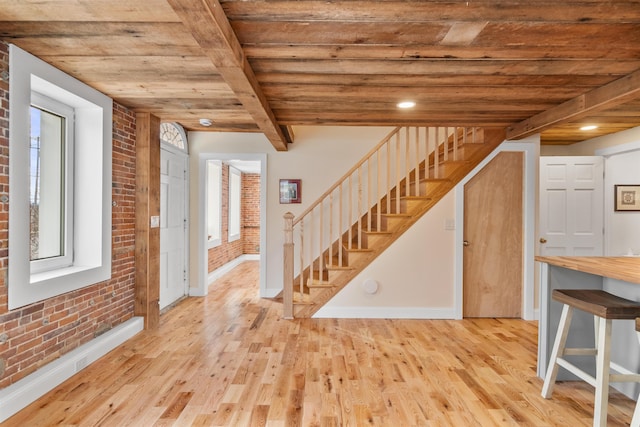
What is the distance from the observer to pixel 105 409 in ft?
7.38

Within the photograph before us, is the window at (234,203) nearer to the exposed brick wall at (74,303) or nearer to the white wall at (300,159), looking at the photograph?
the white wall at (300,159)

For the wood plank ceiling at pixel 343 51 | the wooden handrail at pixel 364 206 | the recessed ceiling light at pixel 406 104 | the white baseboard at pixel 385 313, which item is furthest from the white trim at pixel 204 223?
the recessed ceiling light at pixel 406 104

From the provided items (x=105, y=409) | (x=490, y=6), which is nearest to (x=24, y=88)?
(x=105, y=409)

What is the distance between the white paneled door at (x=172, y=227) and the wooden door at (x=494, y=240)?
3678 mm

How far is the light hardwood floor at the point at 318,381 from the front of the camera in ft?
7.16

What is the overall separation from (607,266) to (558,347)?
62 centimetres

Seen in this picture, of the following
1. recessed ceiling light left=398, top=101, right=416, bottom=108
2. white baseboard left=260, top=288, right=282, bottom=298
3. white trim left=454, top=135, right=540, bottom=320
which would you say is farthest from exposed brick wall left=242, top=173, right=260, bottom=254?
recessed ceiling light left=398, top=101, right=416, bottom=108

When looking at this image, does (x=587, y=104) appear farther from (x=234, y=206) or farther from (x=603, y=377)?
(x=234, y=206)

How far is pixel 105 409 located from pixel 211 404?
0.66 metres

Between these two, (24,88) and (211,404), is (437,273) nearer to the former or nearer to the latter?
(211,404)

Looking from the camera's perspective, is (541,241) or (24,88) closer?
(24,88)

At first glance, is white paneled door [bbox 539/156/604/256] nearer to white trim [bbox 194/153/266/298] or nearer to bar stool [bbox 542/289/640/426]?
bar stool [bbox 542/289/640/426]

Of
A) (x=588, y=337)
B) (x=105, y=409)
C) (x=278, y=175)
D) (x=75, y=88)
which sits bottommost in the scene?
(x=105, y=409)

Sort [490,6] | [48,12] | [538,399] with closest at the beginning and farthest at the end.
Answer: [490,6] → [48,12] → [538,399]
